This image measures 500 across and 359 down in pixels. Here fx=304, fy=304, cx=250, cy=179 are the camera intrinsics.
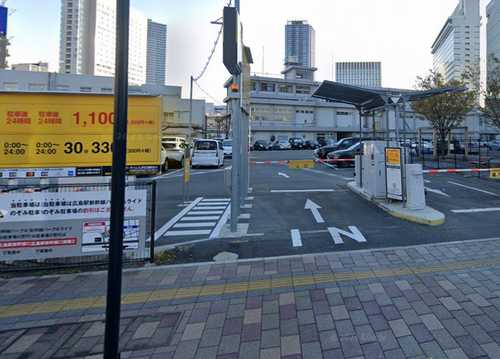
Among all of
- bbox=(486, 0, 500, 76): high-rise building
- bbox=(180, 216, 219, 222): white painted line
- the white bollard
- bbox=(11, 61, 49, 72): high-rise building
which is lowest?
bbox=(180, 216, 219, 222): white painted line

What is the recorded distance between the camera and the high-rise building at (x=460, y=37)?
121ft

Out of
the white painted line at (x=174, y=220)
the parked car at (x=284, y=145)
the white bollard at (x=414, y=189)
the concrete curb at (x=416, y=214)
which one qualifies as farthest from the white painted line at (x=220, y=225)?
the parked car at (x=284, y=145)

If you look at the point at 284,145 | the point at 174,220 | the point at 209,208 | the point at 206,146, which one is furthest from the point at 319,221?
the point at 284,145

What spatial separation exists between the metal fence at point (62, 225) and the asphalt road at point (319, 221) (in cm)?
111

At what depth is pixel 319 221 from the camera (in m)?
6.57

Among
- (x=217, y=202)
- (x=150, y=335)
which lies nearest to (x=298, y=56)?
(x=217, y=202)

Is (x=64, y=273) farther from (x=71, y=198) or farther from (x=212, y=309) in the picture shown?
(x=212, y=309)

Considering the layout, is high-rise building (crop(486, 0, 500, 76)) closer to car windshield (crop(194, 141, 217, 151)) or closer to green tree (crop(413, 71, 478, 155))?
green tree (crop(413, 71, 478, 155))

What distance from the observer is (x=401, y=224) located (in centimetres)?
625

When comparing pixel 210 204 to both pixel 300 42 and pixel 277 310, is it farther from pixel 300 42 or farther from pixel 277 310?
pixel 300 42

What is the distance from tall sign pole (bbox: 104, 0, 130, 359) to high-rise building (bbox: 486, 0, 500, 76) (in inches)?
1768

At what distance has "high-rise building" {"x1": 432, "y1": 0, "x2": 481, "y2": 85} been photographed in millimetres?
37013

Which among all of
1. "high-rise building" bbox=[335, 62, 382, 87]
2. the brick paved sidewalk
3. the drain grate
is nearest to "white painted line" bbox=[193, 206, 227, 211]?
the brick paved sidewalk

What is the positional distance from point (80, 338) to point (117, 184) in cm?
166
